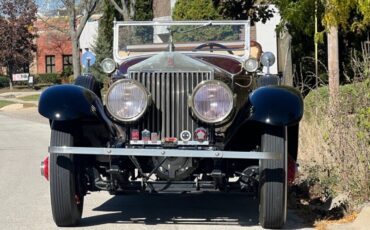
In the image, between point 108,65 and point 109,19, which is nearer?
point 108,65

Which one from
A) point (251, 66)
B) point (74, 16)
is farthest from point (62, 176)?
point (74, 16)

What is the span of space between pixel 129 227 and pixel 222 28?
10.3ft

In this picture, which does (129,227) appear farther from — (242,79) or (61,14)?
(61,14)

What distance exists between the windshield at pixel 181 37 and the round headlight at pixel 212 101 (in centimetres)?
215

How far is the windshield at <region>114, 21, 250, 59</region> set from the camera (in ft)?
29.8

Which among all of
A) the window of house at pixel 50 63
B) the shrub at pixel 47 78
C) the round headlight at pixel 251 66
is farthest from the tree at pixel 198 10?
the window of house at pixel 50 63

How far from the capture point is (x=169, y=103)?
7176 mm

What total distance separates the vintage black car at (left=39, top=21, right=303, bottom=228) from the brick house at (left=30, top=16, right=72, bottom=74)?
54356 mm

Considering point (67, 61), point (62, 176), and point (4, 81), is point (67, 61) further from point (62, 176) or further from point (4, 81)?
point (62, 176)

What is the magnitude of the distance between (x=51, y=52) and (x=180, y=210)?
5692 centimetres

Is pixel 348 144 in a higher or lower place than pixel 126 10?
lower

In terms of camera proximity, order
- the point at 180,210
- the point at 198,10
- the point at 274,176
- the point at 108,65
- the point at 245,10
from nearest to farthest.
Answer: the point at 274,176 → the point at 180,210 → the point at 108,65 → the point at 245,10 → the point at 198,10

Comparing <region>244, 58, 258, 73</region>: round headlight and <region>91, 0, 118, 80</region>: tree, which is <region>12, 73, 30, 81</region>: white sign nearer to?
<region>91, 0, 118, 80</region>: tree

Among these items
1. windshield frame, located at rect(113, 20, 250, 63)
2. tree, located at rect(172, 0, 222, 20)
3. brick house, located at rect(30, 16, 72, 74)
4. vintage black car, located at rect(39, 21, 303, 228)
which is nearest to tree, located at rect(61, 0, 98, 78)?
tree, located at rect(172, 0, 222, 20)
